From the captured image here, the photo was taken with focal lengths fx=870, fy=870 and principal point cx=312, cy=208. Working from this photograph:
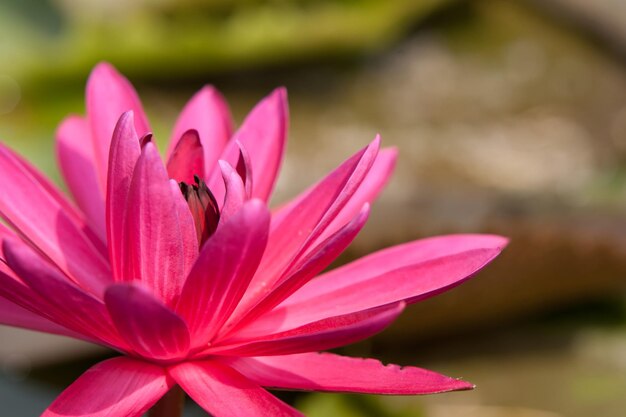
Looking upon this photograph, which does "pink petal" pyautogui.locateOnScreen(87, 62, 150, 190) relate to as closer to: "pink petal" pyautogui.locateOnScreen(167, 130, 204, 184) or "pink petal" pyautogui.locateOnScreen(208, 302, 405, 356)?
"pink petal" pyautogui.locateOnScreen(167, 130, 204, 184)

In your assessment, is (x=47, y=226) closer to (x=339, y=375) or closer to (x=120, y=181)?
(x=120, y=181)

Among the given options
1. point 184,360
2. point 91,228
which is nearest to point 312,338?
point 184,360

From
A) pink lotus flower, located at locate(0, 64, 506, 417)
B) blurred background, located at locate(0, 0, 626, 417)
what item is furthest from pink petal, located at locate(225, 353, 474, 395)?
blurred background, located at locate(0, 0, 626, 417)

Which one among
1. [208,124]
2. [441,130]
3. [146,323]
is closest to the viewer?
[146,323]

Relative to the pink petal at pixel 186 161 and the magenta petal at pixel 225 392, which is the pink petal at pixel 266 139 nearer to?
the pink petal at pixel 186 161

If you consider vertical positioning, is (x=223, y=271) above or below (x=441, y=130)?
below

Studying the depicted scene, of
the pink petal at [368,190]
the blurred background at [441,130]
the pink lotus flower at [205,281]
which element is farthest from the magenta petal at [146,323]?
the blurred background at [441,130]

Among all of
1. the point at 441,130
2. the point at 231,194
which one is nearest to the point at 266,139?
the point at 231,194

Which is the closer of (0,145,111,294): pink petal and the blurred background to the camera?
(0,145,111,294): pink petal
